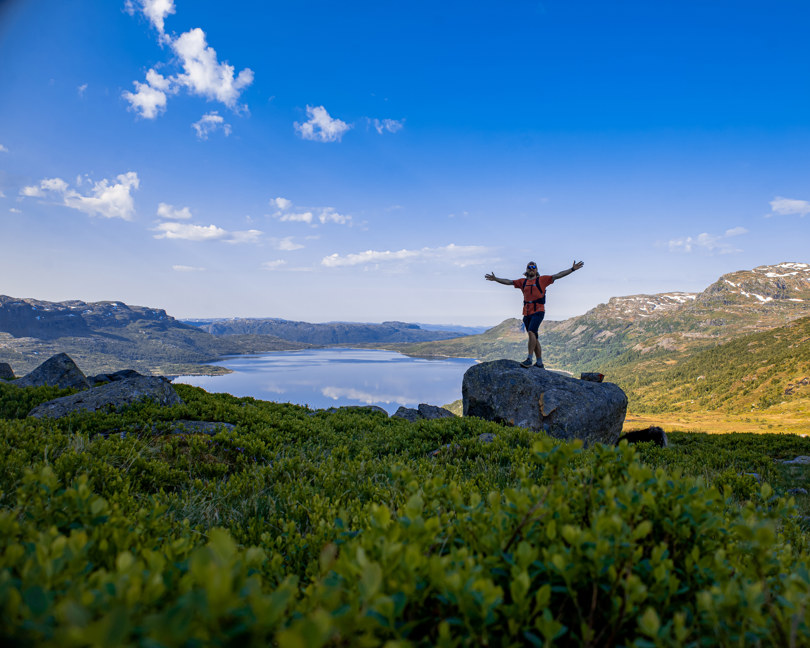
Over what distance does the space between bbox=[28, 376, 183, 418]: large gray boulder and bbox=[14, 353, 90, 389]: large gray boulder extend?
577cm

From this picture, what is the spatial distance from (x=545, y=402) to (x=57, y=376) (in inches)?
747

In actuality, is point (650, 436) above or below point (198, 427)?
below

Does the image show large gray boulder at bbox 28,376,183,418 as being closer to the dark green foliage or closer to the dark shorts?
the dark green foliage

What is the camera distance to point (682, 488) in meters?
2.69

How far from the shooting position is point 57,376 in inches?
598

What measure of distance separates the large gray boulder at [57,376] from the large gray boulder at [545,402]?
1571 cm

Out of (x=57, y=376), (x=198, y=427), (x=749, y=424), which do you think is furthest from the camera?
(x=749, y=424)

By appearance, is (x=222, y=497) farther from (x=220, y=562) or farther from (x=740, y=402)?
(x=740, y=402)

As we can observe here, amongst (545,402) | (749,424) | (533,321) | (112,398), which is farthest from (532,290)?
(749,424)

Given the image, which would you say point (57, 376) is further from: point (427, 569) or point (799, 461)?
point (799, 461)

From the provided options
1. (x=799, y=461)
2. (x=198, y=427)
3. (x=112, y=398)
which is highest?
(x=112, y=398)

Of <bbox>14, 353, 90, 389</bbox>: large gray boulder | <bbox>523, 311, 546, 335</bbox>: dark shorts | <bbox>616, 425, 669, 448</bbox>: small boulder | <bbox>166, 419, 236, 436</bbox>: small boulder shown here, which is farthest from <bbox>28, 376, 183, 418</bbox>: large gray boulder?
<bbox>616, 425, 669, 448</bbox>: small boulder

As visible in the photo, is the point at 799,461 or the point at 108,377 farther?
the point at 108,377

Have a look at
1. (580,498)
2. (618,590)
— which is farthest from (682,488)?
(618,590)
